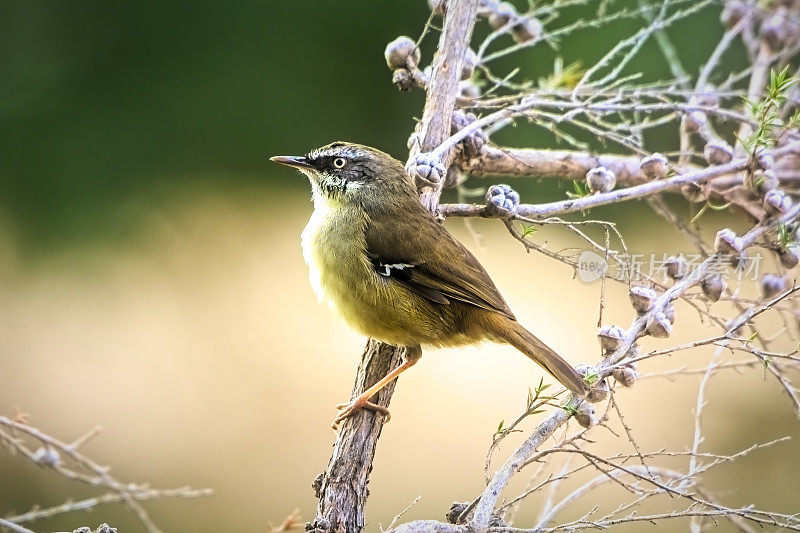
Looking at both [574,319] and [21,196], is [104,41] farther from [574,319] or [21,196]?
[574,319]

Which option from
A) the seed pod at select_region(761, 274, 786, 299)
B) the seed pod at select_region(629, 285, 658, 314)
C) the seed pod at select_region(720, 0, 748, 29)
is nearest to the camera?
the seed pod at select_region(629, 285, 658, 314)

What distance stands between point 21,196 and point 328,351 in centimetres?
278

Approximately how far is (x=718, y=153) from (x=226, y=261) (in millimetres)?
5047

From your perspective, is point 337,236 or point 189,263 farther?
point 189,263

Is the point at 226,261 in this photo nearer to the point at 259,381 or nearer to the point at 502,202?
the point at 259,381

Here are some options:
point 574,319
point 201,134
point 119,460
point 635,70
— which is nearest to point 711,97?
point 635,70

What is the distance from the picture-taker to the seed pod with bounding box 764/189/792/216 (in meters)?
2.70

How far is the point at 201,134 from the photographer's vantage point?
725 cm

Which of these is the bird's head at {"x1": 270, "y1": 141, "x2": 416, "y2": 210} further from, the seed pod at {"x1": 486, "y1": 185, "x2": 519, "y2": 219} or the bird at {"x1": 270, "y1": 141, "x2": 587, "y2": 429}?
the seed pod at {"x1": 486, "y1": 185, "x2": 519, "y2": 219}

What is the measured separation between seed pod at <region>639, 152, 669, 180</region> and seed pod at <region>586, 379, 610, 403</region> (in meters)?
0.91

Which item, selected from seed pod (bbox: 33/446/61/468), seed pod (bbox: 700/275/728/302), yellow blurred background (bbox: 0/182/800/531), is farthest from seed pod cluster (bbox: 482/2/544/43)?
yellow blurred background (bbox: 0/182/800/531)

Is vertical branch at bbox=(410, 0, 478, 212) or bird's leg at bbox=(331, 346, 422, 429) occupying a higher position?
vertical branch at bbox=(410, 0, 478, 212)

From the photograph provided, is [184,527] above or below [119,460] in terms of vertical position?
below

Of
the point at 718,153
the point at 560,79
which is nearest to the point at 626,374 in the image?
the point at 718,153
